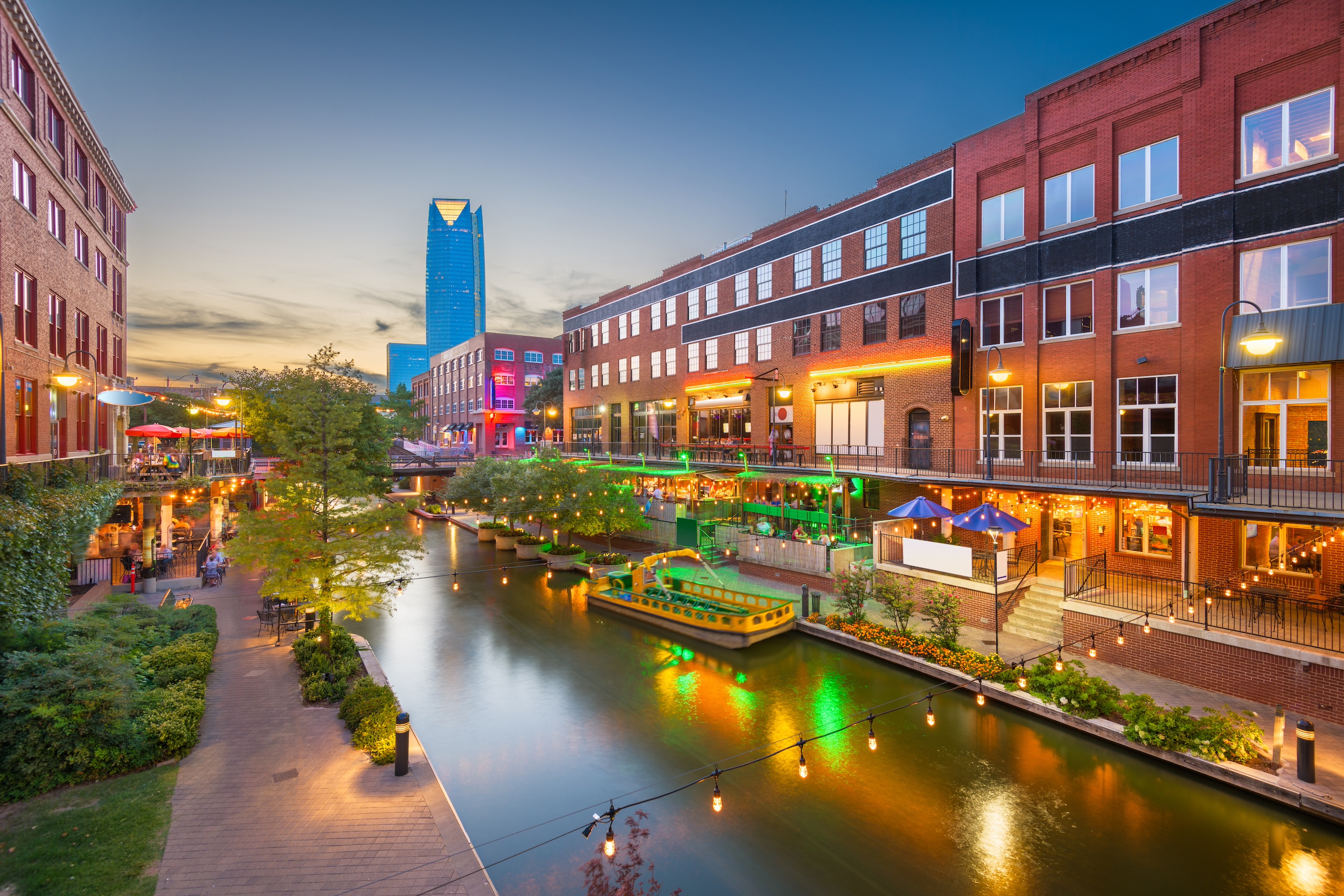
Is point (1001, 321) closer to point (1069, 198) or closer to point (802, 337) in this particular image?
point (1069, 198)

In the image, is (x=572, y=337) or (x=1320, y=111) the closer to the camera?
(x=1320, y=111)

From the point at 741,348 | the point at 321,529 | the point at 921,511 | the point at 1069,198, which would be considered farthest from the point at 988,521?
the point at 741,348

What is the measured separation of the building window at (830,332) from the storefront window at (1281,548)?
1789 cm

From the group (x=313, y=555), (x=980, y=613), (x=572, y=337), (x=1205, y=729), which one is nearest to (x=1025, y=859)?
(x=1205, y=729)

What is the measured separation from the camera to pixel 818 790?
11797 mm

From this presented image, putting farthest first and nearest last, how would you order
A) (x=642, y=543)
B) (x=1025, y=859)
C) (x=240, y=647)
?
(x=642, y=543), (x=240, y=647), (x=1025, y=859)

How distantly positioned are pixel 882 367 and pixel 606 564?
16.0 metres

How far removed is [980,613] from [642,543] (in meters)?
19.3

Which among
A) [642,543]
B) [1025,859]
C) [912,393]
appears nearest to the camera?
[1025,859]

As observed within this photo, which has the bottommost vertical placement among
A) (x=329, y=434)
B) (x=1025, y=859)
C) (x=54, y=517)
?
(x=1025, y=859)

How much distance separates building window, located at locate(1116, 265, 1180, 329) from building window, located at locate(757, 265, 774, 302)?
18277mm

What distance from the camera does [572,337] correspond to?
56469 millimetres

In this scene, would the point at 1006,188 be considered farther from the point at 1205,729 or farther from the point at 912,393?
the point at 1205,729

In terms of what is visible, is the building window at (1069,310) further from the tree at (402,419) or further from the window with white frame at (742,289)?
the tree at (402,419)
